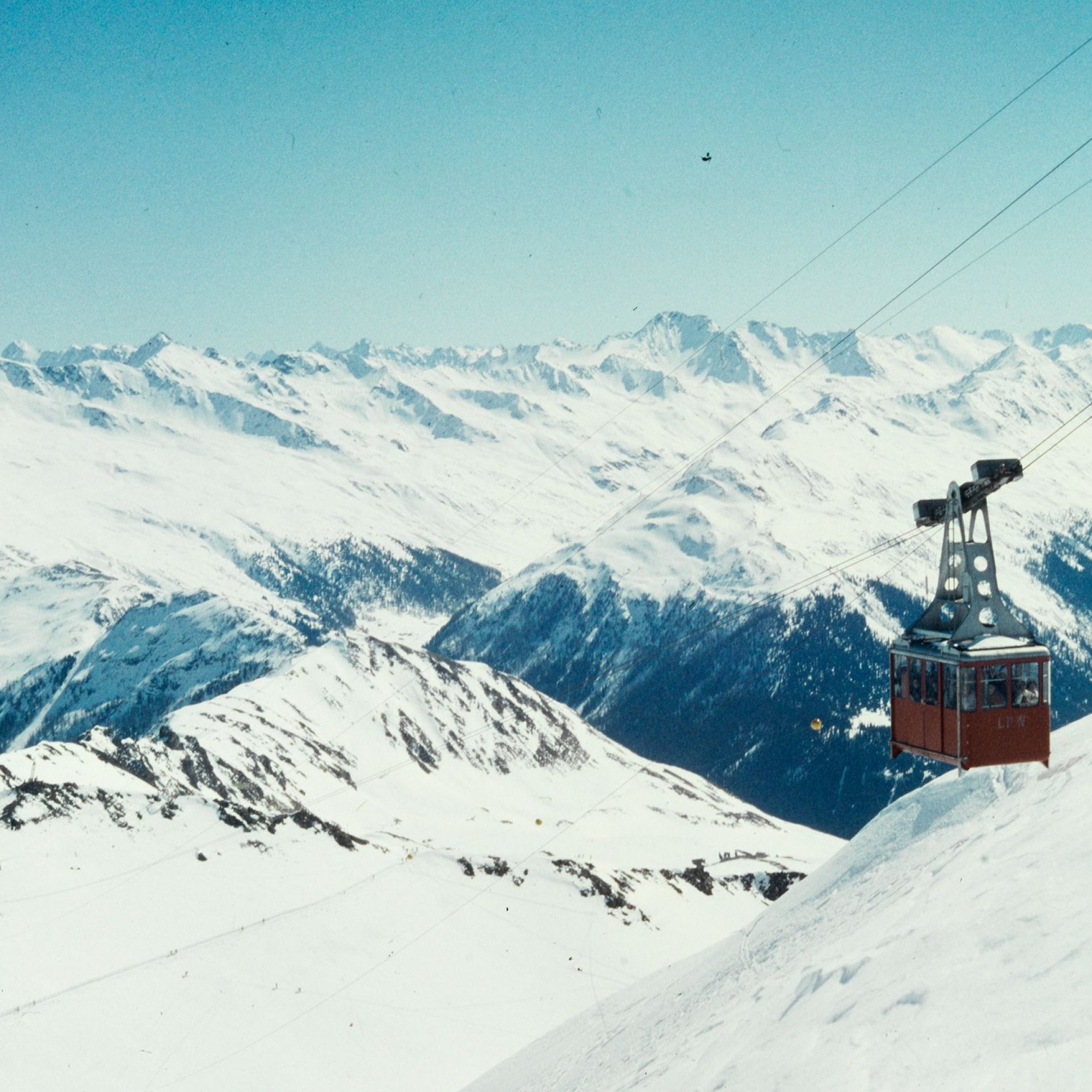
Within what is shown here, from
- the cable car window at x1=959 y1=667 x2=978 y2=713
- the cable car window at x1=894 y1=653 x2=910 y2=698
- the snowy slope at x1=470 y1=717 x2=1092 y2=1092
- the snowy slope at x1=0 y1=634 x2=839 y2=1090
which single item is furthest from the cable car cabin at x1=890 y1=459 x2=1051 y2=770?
the snowy slope at x1=0 y1=634 x2=839 y2=1090

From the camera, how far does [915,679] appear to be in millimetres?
39562

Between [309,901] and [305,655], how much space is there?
12956cm

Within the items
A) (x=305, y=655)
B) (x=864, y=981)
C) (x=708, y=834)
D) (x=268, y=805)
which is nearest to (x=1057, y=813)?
(x=864, y=981)

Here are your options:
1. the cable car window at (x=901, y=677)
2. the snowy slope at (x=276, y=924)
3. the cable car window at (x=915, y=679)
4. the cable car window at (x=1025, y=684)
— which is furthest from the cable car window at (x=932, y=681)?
the snowy slope at (x=276, y=924)

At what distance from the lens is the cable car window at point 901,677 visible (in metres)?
40.2

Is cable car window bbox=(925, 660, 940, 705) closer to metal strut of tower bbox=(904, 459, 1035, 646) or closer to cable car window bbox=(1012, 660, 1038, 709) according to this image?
metal strut of tower bbox=(904, 459, 1035, 646)

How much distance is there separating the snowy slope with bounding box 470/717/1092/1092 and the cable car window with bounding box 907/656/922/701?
5063 mm

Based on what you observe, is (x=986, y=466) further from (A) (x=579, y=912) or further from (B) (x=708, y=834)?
(B) (x=708, y=834)

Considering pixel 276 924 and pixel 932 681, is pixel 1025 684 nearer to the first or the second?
pixel 932 681

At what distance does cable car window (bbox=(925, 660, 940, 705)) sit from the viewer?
37906mm

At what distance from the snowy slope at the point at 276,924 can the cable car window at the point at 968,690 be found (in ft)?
118

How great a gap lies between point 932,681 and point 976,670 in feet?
6.02

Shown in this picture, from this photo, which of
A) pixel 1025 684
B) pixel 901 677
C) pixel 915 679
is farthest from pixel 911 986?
pixel 901 677

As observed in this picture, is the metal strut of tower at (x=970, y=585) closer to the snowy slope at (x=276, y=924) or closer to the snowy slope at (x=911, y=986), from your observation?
the snowy slope at (x=911, y=986)
